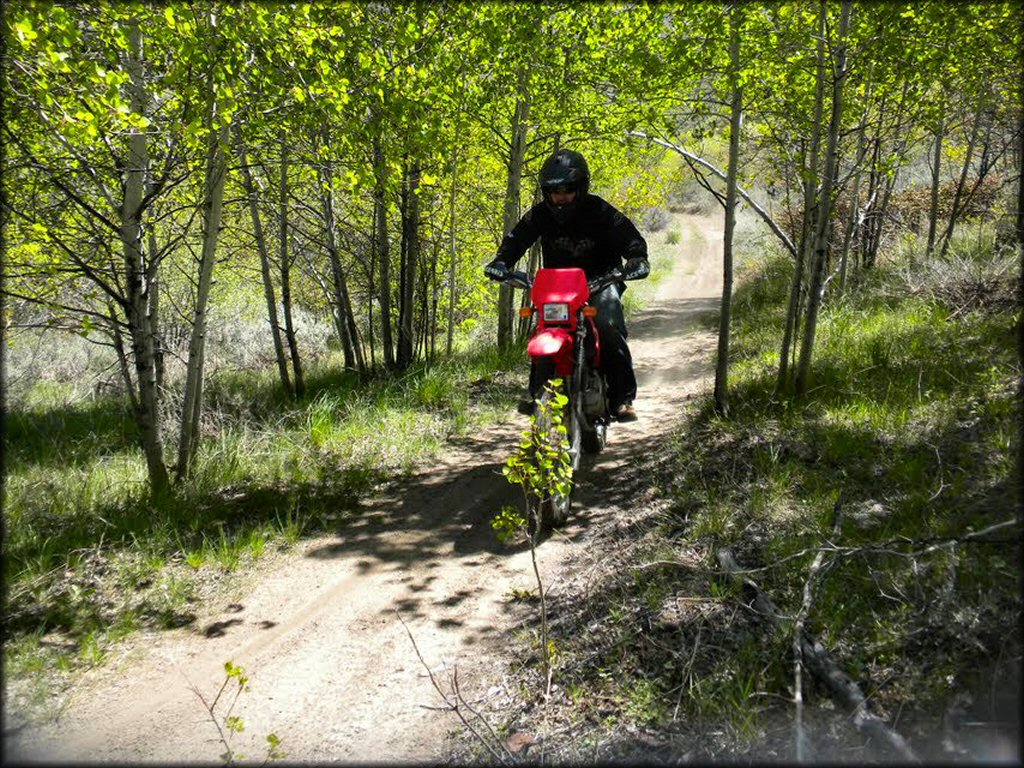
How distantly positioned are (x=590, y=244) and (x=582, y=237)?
101mm

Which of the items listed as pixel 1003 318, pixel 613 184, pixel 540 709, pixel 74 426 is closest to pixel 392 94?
pixel 540 709

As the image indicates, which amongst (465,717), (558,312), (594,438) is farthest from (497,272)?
(465,717)

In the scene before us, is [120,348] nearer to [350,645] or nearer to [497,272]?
[497,272]

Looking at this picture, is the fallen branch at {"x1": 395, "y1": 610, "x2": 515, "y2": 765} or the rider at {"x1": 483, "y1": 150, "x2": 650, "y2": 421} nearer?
the fallen branch at {"x1": 395, "y1": 610, "x2": 515, "y2": 765}

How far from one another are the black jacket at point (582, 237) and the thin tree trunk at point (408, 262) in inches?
190

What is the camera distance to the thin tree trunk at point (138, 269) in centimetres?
497

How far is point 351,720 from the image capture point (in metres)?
3.05

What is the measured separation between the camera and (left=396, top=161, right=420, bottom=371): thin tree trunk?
10520mm

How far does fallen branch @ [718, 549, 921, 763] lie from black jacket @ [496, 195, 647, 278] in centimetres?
329

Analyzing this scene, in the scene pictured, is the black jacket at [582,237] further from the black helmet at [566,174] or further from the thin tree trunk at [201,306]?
the thin tree trunk at [201,306]

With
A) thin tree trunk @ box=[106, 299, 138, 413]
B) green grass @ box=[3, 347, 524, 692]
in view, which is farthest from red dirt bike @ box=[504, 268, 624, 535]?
thin tree trunk @ box=[106, 299, 138, 413]

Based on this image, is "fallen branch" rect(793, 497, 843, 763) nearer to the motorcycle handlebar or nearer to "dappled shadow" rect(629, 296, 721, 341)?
the motorcycle handlebar

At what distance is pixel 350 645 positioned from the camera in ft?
12.0

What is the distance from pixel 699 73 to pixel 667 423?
3721 millimetres
